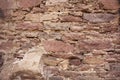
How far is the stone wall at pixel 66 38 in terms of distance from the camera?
261cm

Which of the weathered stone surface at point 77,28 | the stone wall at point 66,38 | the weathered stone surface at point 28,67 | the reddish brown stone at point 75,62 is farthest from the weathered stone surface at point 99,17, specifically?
the weathered stone surface at point 28,67

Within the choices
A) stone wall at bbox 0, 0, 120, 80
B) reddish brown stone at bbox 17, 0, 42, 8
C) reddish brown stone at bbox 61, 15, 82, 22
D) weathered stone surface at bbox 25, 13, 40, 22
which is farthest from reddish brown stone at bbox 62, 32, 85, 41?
reddish brown stone at bbox 17, 0, 42, 8

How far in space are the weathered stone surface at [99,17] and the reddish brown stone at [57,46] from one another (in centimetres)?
33

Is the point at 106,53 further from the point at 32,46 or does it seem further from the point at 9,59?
the point at 9,59

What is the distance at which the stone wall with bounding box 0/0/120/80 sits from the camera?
2611mm

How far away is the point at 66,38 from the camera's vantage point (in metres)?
2.74

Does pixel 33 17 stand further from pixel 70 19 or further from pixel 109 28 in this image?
pixel 109 28

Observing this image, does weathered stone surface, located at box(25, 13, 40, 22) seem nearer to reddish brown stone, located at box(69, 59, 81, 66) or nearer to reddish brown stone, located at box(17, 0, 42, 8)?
reddish brown stone, located at box(17, 0, 42, 8)

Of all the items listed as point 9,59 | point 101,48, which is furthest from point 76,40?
point 9,59

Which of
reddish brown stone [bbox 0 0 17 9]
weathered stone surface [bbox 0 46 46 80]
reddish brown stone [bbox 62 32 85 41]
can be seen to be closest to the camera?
weathered stone surface [bbox 0 46 46 80]

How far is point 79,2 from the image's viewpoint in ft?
9.18

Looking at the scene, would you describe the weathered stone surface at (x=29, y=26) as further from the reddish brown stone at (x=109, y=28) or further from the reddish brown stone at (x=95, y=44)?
the reddish brown stone at (x=109, y=28)

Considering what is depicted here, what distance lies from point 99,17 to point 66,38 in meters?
0.38

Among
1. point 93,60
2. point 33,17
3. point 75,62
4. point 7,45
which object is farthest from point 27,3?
point 93,60
